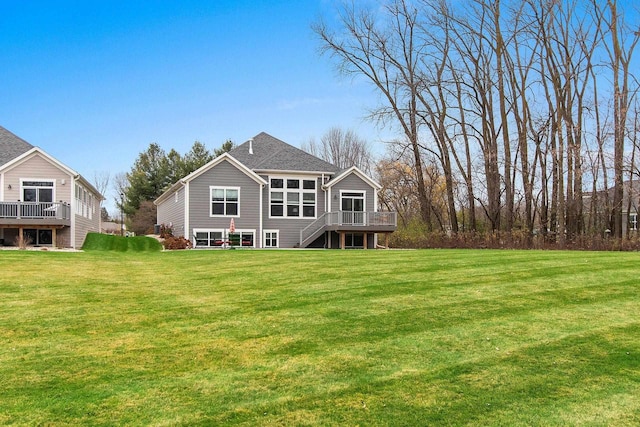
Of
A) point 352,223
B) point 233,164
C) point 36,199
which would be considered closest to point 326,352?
point 36,199

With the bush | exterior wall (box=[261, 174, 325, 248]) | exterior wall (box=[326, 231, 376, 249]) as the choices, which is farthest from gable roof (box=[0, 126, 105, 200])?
exterior wall (box=[326, 231, 376, 249])

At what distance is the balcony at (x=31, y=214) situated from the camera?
21.3m

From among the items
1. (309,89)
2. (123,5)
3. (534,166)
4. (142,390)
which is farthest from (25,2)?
(534,166)

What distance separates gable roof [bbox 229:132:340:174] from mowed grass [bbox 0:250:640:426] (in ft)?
63.3

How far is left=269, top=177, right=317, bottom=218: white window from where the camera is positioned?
27.6 metres

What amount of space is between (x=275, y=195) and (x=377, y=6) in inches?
537

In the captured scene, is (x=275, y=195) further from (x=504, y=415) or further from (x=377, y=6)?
(x=504, y=415)

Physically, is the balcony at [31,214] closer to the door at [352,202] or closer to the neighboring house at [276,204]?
the neighboring house at [276,204]

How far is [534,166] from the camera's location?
2822 centimetres

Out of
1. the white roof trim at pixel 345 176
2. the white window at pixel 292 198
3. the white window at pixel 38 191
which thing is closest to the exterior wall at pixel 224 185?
the white window at pixel 292 198

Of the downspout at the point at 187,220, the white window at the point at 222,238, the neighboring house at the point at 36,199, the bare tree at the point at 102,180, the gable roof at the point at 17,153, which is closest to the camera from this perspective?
the neighboring house at the point at 36,199

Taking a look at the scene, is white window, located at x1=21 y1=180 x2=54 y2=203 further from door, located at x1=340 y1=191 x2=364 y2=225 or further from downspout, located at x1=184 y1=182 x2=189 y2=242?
door, located at x1=340 y1=191 x2=364 y2=225

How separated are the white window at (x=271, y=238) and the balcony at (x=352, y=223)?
1363 millimetres

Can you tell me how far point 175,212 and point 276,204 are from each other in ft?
19.0
